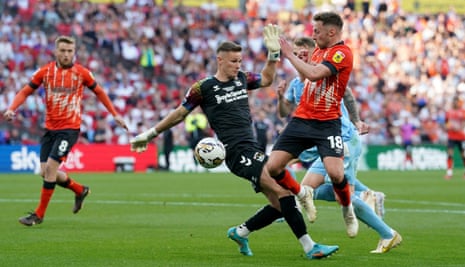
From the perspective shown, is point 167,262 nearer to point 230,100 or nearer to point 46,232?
point 230,100

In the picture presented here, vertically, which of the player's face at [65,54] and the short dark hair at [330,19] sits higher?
the short dark hair at [330,19]

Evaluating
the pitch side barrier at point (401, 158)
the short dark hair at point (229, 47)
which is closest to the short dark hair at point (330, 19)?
the short dark hair at point (229, 47)

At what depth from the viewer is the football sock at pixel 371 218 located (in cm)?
1086

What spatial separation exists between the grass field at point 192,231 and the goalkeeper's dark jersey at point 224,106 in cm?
127

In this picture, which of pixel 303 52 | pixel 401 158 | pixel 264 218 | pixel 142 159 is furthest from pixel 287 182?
pixel 401 158

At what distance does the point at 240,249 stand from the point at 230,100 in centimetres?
159

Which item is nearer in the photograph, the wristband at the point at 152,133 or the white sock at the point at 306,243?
the white sock at the point at 306,243

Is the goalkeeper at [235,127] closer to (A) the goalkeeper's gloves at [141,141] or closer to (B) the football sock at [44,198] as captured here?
(A) the goalkeeper's gloves at [141,141]

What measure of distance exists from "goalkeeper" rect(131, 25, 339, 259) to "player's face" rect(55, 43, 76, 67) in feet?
15.0

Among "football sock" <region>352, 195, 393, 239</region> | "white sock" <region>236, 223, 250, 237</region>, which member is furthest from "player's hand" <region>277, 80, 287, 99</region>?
"white sock" <region>236, 223, 250, 237</region>

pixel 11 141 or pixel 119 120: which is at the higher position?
pixel 119 120

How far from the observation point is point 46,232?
43.7 ft

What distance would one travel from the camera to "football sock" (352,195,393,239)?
1086 centimetres

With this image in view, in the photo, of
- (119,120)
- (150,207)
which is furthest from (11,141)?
(119,120)
